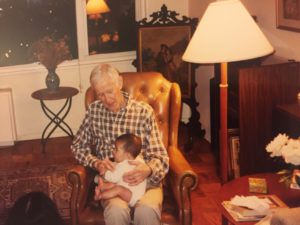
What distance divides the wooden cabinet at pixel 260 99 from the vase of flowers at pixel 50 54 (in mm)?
1970

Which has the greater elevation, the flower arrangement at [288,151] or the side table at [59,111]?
the flower arrangement at [288,151]

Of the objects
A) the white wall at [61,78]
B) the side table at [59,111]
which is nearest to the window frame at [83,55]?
the white wall at [61,78]

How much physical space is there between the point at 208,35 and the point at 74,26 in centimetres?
295

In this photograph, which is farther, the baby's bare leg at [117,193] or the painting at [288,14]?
the painting at [288,14]

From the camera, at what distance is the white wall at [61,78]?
5.09m

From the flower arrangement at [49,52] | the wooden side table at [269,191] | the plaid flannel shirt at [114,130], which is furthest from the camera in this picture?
the flower arrangement at [49,52]

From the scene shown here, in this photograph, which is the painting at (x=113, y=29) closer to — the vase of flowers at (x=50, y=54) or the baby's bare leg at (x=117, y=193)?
the vase of flowers at (x=50, y=54)

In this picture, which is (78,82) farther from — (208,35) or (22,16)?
(208,35)

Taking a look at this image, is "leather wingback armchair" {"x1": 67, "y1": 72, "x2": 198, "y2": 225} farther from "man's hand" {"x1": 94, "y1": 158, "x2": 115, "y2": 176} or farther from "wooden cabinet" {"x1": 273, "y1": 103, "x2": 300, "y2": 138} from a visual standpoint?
"wooden cabinet" {"x1": 273, "y1": 103, "x2": 300, "y2": 138}

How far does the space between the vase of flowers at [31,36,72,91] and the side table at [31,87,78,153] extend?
92mm

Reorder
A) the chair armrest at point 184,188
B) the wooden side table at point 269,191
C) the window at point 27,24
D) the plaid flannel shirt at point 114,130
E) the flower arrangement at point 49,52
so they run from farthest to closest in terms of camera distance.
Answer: the window at point 27,24 → the flower arrangement at point 49,52 → the plaid flannel shirt at point 114,130 → the chair armrest at point 184,188 → the wooden side table at point 269,191

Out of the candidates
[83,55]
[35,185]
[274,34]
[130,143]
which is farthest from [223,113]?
[83,55]

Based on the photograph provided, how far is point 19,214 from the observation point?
138 centimetres

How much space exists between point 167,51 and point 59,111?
1.24m
